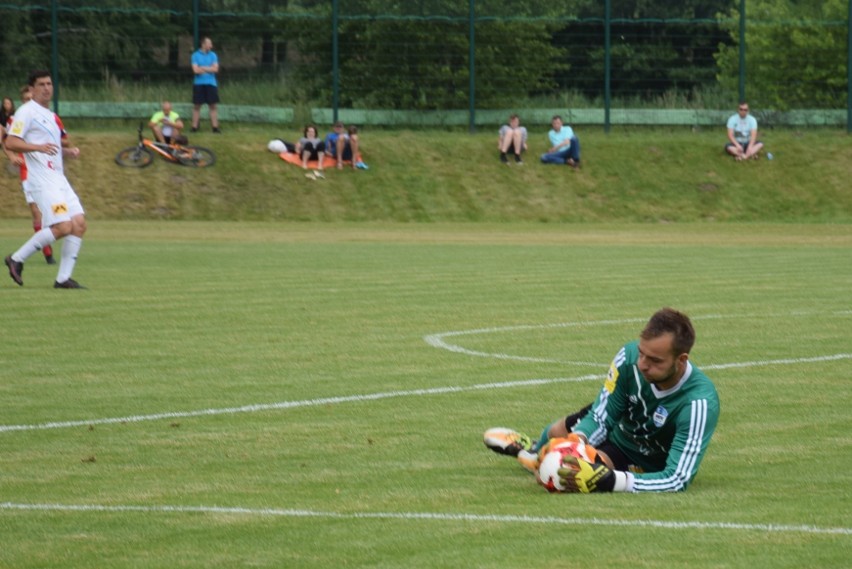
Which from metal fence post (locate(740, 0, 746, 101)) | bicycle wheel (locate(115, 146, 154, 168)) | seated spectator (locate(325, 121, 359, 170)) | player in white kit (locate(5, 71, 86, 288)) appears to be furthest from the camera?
metal fence post (locate(740, 0, 746, 101))

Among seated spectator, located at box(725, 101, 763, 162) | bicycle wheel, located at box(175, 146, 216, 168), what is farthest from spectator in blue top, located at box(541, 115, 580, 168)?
bicycle wheel, located at box(175, 146, 216, 168)

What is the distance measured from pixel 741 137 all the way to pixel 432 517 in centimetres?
3806

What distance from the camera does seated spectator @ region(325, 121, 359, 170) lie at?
4125 cm

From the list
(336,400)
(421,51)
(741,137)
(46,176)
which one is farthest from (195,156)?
(336,400)

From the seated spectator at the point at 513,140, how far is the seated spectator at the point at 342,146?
417 cm

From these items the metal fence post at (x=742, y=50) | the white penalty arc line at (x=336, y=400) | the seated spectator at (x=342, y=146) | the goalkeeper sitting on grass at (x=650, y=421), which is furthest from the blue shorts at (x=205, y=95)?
the goalkeeper sitting on grass at (x=650, y=421)

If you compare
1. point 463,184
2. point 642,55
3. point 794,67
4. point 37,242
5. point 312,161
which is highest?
point 642,55

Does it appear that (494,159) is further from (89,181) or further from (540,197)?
(89,181)

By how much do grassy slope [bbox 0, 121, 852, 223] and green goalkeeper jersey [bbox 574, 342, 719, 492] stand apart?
3089 centimetres

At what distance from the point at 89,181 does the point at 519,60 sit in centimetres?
1427

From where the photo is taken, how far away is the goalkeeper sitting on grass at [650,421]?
7566 mm

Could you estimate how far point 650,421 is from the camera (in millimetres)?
7969

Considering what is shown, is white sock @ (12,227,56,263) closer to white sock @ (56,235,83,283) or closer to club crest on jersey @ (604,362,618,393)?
white sock @ (56,235,83,283)

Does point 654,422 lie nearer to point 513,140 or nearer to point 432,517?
point 432,517
